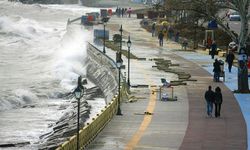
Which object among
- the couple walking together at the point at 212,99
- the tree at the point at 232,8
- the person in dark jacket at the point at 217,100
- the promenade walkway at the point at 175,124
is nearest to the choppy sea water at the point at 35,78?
the promenade walkway at the point at 175,124

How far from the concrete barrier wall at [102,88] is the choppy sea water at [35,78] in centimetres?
187

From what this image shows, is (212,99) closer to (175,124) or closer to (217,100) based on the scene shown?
(217,100)

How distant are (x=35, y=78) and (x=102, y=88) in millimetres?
14085

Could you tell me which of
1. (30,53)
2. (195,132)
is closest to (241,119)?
(195,132)

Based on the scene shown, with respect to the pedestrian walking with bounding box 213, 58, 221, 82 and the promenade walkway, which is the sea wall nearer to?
the promenade walkway

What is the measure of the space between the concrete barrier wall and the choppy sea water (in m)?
1.87

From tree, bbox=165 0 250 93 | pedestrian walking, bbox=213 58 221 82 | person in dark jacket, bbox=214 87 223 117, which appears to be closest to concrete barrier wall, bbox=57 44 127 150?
person in dark jacket, bbox=214 87 223 117

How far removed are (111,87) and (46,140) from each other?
491 inches

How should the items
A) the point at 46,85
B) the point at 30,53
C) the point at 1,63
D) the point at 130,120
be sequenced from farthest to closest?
the point at 30,53 → the point at 1,63 → the point at 46,85 → the point at 130,120

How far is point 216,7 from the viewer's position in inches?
1501

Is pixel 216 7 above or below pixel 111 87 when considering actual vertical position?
above

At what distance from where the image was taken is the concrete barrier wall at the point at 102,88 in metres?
25.2

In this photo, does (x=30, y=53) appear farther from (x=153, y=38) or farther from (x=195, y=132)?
(x=195, y=132)

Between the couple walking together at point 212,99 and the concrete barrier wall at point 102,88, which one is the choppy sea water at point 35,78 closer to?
the concrete barrier wall at point 102,88
